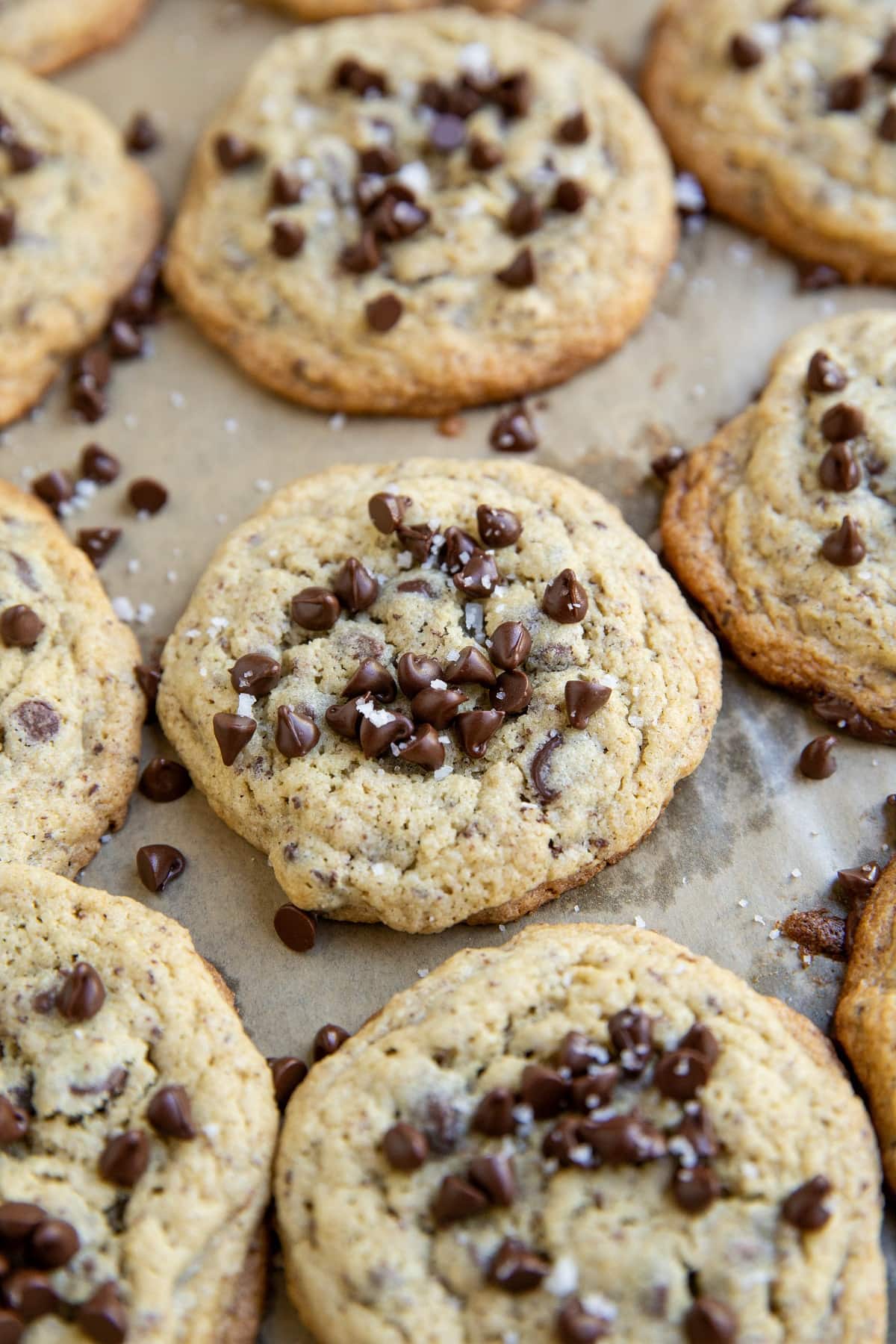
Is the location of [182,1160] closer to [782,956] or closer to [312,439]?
[782,956]

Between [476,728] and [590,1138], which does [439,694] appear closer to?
[476,728]

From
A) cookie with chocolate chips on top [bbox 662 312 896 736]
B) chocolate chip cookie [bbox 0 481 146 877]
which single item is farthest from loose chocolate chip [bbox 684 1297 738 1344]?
chocolate chip cookie [bbox 0 481 146 877]

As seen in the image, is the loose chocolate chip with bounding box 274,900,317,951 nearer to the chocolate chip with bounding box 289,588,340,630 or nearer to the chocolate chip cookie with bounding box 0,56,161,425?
the chocolate chip with bounding box 289,588,340,630

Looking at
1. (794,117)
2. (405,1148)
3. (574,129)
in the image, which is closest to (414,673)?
(405,1148)

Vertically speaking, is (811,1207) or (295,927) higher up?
(811,1207)

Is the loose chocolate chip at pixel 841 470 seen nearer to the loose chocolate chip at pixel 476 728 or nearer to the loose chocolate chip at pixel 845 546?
the loose chocolate chip at pixel 845 546

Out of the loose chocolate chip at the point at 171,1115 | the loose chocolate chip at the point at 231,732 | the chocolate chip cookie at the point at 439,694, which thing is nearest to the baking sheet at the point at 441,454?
the chocolate chip cookie at the point at 439,694

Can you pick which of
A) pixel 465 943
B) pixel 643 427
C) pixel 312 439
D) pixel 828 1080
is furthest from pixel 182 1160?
pixel 643 427
